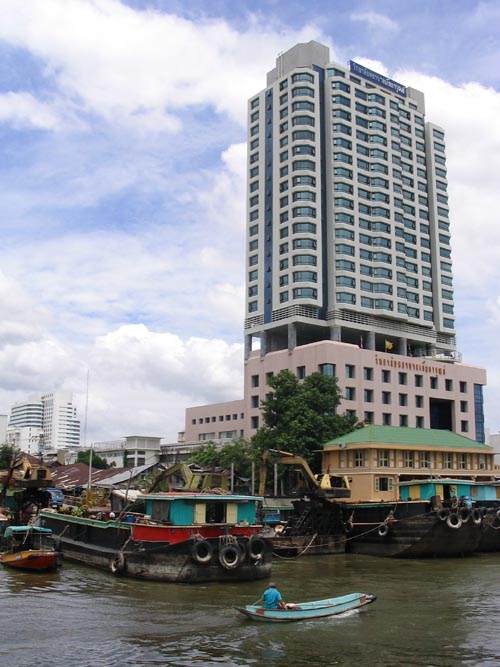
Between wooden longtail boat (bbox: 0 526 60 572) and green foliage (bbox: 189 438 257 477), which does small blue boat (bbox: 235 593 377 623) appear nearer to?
wooden longtail boat (bbox: 0 526 60 572)

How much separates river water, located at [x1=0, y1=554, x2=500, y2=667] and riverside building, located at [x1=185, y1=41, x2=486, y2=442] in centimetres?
4681

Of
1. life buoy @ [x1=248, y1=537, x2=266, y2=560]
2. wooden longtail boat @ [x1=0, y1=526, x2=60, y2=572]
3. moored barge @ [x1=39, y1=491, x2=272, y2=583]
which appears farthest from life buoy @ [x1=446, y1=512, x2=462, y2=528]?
wooden longtail boat @ [x1=0, y1=526, x2=60, y2=572]

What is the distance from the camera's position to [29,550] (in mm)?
31562

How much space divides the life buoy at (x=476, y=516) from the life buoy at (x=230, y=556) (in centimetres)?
1747

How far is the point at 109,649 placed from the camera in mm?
17969

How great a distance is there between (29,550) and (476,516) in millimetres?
24338

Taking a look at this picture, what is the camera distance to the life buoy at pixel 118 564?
2948cm

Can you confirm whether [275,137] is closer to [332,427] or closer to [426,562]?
[332,427]

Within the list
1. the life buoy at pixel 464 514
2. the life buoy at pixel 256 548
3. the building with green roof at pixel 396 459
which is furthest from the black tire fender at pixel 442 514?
the life buoy at pixel 256 548

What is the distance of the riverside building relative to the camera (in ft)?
259

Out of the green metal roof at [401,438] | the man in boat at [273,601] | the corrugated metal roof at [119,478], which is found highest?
the green metal roof at [401,438]

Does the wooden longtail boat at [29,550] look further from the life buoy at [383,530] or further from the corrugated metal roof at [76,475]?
the corrugated metal roof at [76,475]

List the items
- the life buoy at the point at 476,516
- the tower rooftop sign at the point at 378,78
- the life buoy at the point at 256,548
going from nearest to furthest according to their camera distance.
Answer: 1. the life buoy at the point at 256,548
2. the life buoy at the point at 476,516
3. the tower rooftop sign at the point at 378,78

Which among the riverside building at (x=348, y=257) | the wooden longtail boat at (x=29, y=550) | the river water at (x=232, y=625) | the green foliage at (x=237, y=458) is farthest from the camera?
the riverside building at (x=348, y=257)
